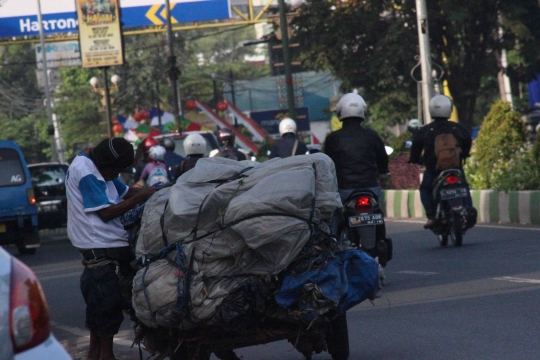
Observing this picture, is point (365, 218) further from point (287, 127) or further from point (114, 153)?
point (287, 127)

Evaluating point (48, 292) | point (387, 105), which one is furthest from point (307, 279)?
point (387, 105)

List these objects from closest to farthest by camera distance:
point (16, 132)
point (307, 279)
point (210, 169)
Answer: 1. point (307, 279)
2. point (210, 169)
3. point (16, 132)

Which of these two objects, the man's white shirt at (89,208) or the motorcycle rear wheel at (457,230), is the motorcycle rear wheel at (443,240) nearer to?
the motorcycle rear wheel at (457,230)

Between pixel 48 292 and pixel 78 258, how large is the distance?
555 centimetres

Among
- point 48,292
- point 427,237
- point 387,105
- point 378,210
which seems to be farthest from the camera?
point 387,105

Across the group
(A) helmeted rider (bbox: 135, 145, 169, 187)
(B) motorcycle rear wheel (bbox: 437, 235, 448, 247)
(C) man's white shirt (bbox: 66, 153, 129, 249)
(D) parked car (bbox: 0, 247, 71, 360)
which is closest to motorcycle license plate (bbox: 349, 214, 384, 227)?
(C) man's white shirt (bbox: 66, 153, 129, 249)

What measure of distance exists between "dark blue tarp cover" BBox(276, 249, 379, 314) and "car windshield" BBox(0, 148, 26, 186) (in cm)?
1496

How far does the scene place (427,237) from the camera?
51.8 ft

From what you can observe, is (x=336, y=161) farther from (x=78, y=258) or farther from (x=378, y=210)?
(x=78, y=258)

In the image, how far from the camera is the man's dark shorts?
6766mm

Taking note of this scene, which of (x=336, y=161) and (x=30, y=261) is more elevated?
(x=336, y=161)

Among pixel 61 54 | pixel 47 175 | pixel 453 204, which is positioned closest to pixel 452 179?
pixel 453 204

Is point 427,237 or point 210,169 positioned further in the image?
point 427,237

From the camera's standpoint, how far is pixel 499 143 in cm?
1828
